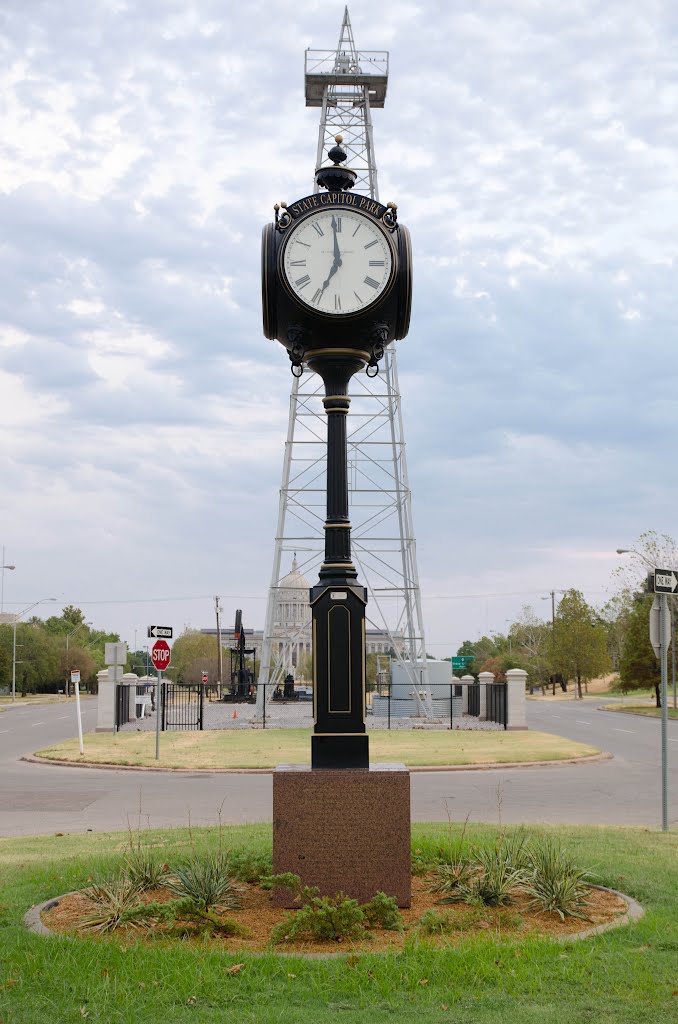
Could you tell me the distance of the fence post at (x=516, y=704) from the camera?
3153cm

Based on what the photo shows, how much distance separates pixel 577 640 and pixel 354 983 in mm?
66618

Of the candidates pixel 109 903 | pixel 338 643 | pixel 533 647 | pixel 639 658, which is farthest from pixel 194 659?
pixel 109 903

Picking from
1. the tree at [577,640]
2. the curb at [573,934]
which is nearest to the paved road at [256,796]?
the curb at [573,934]

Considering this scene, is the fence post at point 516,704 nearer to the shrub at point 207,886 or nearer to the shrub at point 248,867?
the shrub at point 248,867

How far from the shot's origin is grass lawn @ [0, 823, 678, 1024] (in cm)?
475

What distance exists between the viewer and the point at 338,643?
748cm

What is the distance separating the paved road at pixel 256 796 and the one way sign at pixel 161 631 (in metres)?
3.79

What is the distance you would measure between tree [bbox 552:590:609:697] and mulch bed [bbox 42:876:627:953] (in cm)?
6404

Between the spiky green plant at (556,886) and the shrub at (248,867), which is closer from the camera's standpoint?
the spiky green plant at (556,886)

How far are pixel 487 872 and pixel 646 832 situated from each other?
4802 mm

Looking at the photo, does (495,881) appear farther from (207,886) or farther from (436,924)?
(207,886)

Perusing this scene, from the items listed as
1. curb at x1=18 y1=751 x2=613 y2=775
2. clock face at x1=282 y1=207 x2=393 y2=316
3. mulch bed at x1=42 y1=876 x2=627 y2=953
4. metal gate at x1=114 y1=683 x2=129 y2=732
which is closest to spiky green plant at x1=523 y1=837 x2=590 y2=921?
mulch bed at x1=42 y1=876 x2=627 y2=953

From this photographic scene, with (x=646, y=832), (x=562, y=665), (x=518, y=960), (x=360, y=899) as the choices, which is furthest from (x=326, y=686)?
(x=562, y=665)

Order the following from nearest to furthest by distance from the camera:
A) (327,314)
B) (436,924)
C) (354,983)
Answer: (354,983), (436,924), (327,314)
